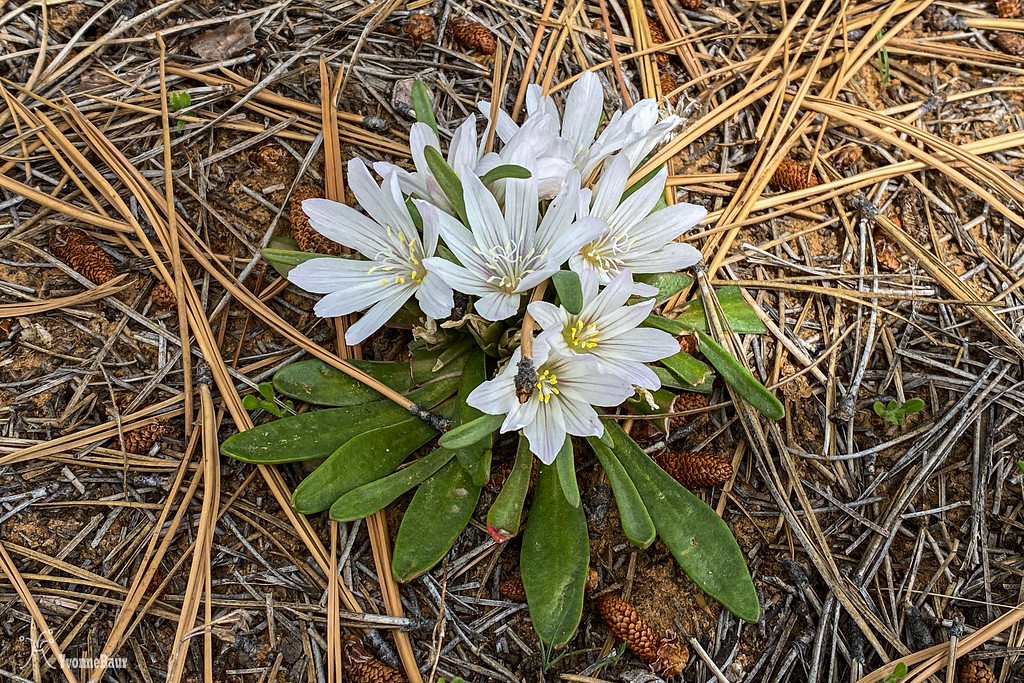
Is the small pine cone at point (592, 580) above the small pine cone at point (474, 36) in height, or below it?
below

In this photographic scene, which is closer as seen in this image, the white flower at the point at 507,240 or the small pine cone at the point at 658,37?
the white flower at the point at 507,240

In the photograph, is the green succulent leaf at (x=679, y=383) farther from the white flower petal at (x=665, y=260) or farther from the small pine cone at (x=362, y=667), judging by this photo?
the small pine cone at (x=362, y=667)

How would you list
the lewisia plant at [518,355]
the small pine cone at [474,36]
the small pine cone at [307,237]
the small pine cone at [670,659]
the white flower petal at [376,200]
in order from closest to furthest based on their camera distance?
the lewisia plant at [518,355] < the white flower petal at [376,200] < the small pine cone at [670,659] < the small pine cone at [307,237] < the small pine cone at [474,36]

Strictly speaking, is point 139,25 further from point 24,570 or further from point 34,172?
point 24,570

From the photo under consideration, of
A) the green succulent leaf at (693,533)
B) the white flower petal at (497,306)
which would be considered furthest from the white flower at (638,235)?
the green succulent leaf at (693,533)

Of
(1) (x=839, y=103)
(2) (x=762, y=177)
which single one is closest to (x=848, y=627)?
(2) (x=762, y=177)

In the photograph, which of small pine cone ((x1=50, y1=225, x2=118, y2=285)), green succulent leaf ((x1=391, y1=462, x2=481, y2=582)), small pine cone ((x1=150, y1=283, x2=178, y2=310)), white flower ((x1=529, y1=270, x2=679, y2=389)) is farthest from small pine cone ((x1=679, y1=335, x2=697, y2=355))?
small pine cone ((x1=50, y1=225, x2=118, y2=285))
